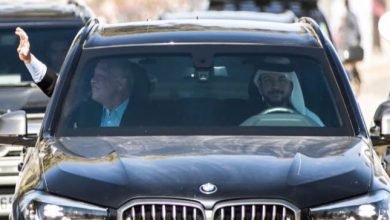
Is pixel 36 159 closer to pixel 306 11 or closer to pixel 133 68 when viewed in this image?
pixel 133 68

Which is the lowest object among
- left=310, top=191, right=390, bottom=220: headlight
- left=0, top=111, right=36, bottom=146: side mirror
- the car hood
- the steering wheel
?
left=310, top=191, right=390, bottom=220: headlight

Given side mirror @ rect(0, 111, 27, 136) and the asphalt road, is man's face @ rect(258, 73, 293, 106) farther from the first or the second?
the asphalt road

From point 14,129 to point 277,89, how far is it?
1401mm

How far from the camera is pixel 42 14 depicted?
1483 cm

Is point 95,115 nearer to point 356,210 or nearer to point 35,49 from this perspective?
point 356,210

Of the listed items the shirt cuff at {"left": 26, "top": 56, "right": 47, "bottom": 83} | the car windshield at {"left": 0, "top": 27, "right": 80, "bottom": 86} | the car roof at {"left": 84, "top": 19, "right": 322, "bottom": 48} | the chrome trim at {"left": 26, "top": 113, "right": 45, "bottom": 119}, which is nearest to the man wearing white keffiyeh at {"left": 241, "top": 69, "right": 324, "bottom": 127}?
the car roof at {"left": 84, "top": 19, "right": 322, "bottom": 48}

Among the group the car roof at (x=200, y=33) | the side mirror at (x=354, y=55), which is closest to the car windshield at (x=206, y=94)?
the car roof at (x=200, y=33)

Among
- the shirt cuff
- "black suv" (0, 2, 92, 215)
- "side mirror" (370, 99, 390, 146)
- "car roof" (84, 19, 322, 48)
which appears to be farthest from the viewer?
"black suv" (0, 2, 92, 215)

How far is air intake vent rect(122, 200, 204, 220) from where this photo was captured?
652 cm

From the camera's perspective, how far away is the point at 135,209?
6.55 meters

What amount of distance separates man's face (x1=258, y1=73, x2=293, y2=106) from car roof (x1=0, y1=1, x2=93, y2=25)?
21.3ft

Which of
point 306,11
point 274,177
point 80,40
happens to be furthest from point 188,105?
point 306,11

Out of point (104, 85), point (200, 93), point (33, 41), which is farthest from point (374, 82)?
point (104, 85)

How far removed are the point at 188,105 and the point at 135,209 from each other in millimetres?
1579
